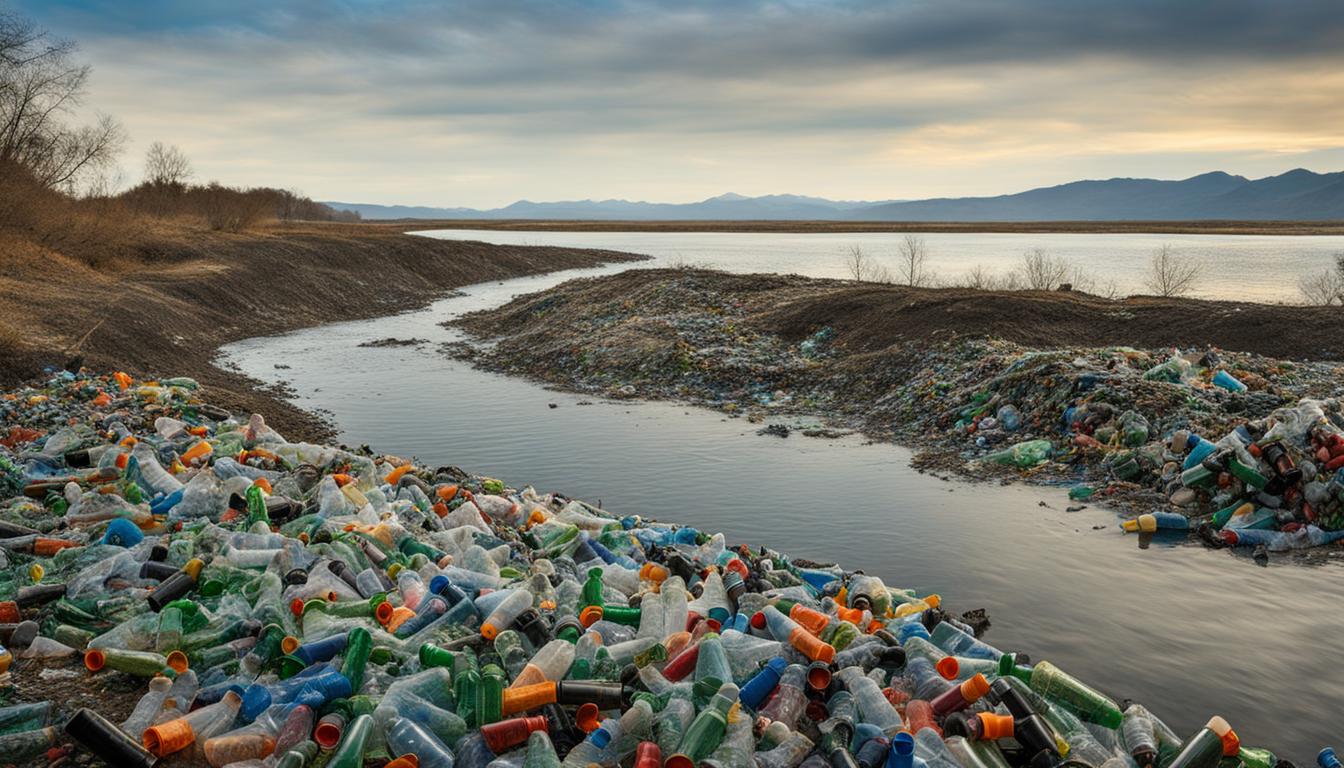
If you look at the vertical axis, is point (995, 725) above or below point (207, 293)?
below

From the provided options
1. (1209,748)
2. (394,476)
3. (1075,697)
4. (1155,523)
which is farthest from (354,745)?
(1155,523)

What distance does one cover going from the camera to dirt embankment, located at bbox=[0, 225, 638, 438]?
15530 mm

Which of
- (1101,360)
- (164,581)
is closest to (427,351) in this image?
(1101,360)

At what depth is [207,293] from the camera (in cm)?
2784

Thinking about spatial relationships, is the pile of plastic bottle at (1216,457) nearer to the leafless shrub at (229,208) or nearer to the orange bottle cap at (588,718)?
the orange bottle cap at (588,718)

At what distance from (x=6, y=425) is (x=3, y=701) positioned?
7.21 meters

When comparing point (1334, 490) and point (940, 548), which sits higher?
point (1334, 490)

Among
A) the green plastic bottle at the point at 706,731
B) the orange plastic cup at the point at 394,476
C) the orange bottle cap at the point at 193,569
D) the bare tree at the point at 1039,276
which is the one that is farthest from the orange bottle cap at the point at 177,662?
the bare tree at the point at 1039,276

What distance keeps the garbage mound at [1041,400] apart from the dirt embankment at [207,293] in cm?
716

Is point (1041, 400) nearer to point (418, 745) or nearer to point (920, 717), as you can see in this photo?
Result: point (920, 717)

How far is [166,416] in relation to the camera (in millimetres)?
11164

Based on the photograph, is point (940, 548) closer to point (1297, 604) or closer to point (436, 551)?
point (1297, 604)

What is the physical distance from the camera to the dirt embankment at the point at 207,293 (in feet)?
51.0

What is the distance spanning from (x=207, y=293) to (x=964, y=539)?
1032 inches
